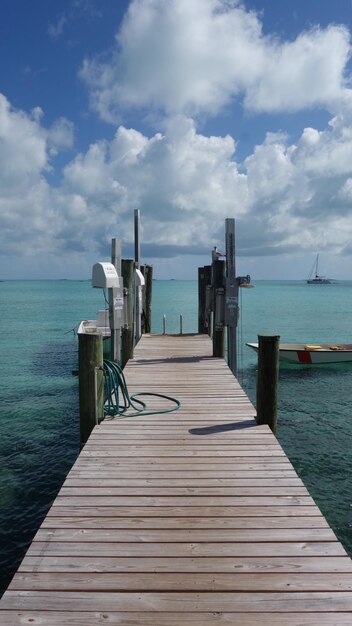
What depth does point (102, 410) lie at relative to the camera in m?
6.13

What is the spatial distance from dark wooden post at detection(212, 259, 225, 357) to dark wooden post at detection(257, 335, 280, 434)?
3881 millimetres

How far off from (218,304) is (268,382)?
4114mm

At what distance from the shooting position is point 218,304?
10.1 meters

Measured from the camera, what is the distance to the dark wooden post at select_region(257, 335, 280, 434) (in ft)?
20.0

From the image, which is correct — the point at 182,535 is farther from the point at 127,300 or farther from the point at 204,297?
the point at 204,297

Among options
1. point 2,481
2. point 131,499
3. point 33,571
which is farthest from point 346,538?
point 2,481

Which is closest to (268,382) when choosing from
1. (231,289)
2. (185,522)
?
(185,522)

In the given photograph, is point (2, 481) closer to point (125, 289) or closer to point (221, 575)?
point (125, 289)

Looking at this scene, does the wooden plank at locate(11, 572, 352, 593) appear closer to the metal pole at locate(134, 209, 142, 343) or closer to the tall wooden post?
the tall wooden post

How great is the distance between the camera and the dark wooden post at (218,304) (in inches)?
396

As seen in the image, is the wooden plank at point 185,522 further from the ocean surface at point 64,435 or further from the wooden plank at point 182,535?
the ocean surface at point 64,435

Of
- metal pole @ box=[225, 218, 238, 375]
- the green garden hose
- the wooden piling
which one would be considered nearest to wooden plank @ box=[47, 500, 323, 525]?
the green garden hose

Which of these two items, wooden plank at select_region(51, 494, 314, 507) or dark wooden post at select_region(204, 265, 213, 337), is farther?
dark wooden post at select_region(204, 265, 213, 337)

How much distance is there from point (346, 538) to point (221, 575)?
12.3 ft
